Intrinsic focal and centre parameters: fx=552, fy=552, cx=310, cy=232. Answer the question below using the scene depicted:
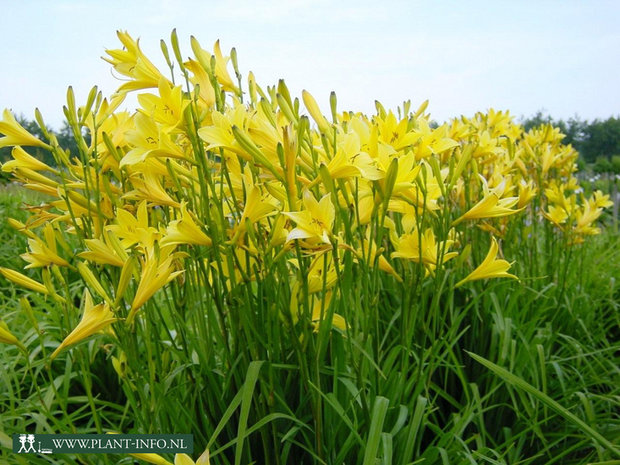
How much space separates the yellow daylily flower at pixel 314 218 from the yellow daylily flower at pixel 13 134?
804 mm

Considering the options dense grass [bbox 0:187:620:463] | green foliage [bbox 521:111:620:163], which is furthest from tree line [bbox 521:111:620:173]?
dense grass [bbox 0:187:620:463]

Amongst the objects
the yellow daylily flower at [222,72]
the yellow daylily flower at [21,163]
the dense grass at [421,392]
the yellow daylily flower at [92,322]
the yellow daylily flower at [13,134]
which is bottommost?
the dense grass at [421,392]

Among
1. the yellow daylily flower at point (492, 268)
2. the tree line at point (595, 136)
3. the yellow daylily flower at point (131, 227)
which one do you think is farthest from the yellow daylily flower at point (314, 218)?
the tree line at point (595, 136)

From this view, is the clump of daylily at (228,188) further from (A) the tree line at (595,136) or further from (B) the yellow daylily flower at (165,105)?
(A) the tree line at (595,136)

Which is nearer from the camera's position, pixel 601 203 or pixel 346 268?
pixel 346 268

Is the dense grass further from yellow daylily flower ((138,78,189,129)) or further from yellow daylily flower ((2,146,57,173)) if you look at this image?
yellow daylily flower ((138,78,189,129))

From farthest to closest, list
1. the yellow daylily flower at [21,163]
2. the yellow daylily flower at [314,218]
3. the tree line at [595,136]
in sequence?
the tree line at [595,136] → the yellow daylily flower at [21,163] → the yellow daylily flower at [314,218]

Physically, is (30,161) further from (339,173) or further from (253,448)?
(253,448)

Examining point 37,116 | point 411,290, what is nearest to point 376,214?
point 411,290

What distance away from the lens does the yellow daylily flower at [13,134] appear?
145cm

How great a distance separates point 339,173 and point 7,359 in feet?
7.16

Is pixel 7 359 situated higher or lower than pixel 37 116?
lower

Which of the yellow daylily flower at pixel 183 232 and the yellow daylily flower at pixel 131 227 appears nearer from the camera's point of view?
the yellow daylily flower at pixel 183 232

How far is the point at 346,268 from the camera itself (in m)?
1.31
